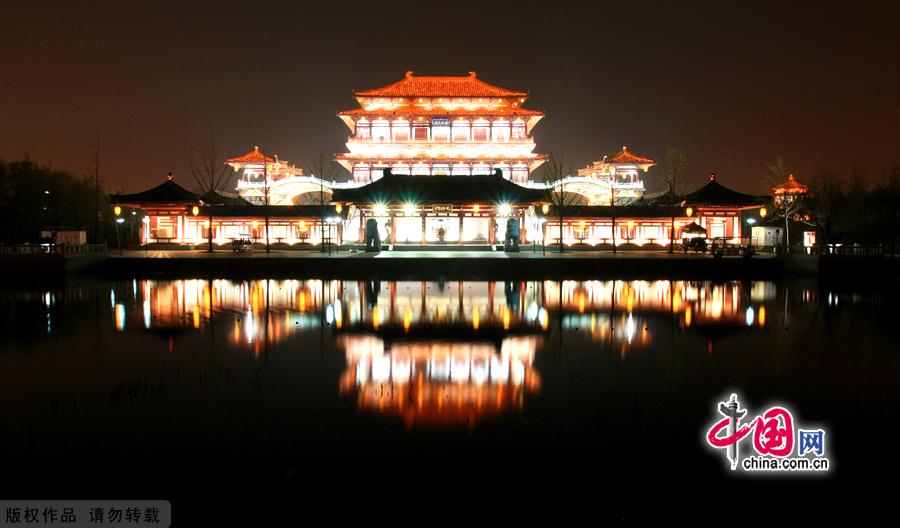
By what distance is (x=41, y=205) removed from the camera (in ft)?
160

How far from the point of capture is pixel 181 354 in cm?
1266

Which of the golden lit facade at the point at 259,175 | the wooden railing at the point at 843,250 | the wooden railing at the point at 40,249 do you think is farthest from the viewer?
the golden lit facade at the point at 259,175

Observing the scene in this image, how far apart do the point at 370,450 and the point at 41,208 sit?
52362mm

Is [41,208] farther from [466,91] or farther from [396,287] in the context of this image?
[396,287]

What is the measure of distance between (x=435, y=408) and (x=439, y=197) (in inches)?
1222

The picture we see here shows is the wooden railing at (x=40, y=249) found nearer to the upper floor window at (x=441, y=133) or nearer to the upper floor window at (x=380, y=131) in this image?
the upper floor window at (x=380, y=131)

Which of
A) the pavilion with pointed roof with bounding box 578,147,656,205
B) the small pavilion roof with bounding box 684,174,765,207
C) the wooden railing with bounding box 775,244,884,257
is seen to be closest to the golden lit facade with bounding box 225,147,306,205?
the pavilion with pointed roof with bounding box 578,147,656,205

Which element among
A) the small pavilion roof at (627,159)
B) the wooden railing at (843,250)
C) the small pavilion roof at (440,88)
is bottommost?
the wooden railing at (843,250)

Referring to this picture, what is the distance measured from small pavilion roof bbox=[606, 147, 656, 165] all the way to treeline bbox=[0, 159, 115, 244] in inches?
1622

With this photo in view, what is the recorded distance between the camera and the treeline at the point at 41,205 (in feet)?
150

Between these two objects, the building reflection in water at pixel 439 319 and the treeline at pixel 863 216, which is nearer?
the building reflection in water at pixel 439 319

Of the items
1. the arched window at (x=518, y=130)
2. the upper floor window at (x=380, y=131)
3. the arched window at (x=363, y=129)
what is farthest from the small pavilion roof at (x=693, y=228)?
the arched window at (x=363, y=129)

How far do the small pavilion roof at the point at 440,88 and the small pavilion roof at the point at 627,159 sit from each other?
9.94 metres

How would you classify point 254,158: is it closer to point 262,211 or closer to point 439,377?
point 262,211
